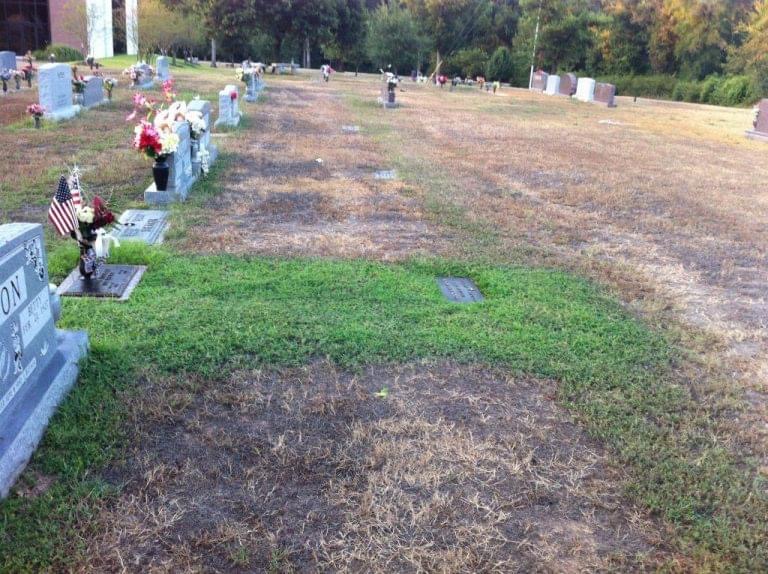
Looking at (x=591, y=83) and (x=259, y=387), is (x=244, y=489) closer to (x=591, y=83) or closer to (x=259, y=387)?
(x=259, y=387)

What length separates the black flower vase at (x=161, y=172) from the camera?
843 centimetres

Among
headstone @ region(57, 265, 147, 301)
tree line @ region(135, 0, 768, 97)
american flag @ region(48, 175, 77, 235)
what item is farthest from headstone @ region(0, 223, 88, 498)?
tree line @ region(135, 0, 768, 97)

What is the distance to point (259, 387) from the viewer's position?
13.4 ft

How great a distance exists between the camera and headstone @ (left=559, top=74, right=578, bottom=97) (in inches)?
1494

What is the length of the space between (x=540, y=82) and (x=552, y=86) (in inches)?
121

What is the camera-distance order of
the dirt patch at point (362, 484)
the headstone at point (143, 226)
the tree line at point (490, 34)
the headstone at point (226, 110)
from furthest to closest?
the tree line at point (490, 34)
the headstone at point (226, 110)
the headstone at point (143, 226)
the dirt patch at point (362, 484)

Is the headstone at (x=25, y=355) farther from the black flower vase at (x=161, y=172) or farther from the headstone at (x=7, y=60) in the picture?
the headstone at (x=7, y=60)

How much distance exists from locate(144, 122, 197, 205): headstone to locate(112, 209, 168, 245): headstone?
1.24 feet

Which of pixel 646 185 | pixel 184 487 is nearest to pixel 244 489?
pixel 184 487

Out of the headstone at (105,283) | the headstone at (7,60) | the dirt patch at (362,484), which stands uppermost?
the headstone at (7,60)

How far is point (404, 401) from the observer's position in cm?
402

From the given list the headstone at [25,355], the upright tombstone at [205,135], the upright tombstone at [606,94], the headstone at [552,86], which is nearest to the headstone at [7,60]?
the upright tombstone at [205,135]

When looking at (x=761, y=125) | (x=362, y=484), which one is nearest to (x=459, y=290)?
(x=362, y=484)

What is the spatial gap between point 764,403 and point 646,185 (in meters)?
8.10
